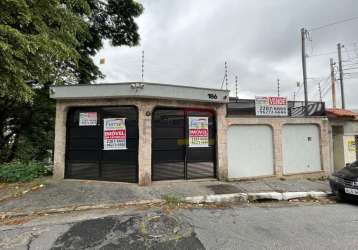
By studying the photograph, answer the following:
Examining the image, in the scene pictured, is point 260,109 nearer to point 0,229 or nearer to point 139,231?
point 139,231

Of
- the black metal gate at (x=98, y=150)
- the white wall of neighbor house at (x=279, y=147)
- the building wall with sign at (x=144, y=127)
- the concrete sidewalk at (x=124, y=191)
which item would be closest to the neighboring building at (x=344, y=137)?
the white wall of neighbor house at (x=279, y=147)

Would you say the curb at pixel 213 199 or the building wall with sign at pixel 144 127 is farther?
the building wall with sign at pixel 144 127

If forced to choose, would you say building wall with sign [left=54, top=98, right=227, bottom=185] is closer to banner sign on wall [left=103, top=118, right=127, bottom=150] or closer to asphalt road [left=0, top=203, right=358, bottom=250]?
banner sign on wall [left=103, top=118, right=127, bottom=150]

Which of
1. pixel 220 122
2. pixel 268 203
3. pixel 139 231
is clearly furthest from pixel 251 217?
pixel 220 122

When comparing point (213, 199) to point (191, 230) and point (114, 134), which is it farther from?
point (114, 134)

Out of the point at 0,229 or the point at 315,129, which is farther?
the point at 315,129

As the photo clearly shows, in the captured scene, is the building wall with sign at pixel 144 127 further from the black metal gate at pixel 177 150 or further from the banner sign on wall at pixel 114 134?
the banner sign on wall at pixel 114 134

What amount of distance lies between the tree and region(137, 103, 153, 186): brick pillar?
2920mm

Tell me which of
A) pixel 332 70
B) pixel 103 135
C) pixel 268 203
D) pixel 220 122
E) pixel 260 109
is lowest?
pixel 268 203

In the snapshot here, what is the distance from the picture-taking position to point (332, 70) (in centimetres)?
1756

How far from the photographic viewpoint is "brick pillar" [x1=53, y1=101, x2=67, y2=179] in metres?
8.02

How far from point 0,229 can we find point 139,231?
115 inches

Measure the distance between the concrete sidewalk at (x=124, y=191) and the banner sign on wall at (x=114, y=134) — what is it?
1.32 meters

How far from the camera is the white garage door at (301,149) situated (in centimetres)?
941
